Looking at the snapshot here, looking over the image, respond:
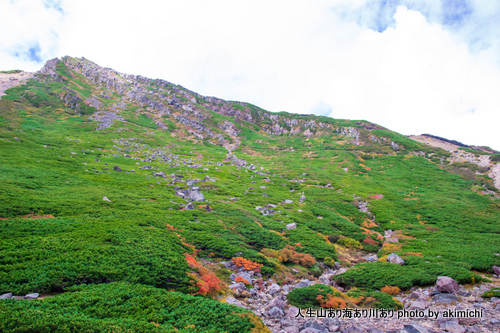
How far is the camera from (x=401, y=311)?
13.3 m

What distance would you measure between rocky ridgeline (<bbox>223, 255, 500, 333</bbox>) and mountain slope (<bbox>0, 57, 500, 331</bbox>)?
0.98 metres

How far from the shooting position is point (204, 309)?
1116 cm

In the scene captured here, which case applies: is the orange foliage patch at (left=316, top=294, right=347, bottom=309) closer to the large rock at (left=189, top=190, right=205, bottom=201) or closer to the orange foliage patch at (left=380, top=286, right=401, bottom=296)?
the orange foliage patch at (left=380, top=286, right=401, bottom=296)

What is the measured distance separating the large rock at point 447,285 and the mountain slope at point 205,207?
1.04m

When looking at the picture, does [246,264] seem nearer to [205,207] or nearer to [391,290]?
[391,290]

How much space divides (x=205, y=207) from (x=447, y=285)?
24.9 meters

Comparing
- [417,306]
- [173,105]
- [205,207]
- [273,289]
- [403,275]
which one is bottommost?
[273,289]

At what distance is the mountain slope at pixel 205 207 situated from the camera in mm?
13961

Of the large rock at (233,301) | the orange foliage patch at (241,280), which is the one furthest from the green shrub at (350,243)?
the large rock at (233,301)

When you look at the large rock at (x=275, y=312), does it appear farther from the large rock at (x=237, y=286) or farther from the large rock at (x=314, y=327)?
the large rock at (x=237, y=286)

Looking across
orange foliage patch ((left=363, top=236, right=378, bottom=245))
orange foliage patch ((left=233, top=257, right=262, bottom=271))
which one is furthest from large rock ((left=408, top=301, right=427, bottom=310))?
orange foliage patch ((left=363, top=236, right=378, bottom=245))

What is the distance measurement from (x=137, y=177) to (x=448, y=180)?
71421 mm

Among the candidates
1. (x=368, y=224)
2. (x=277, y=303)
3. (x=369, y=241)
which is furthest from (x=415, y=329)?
(x=368, y=224)

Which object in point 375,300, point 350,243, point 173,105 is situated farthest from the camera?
point 173,105
